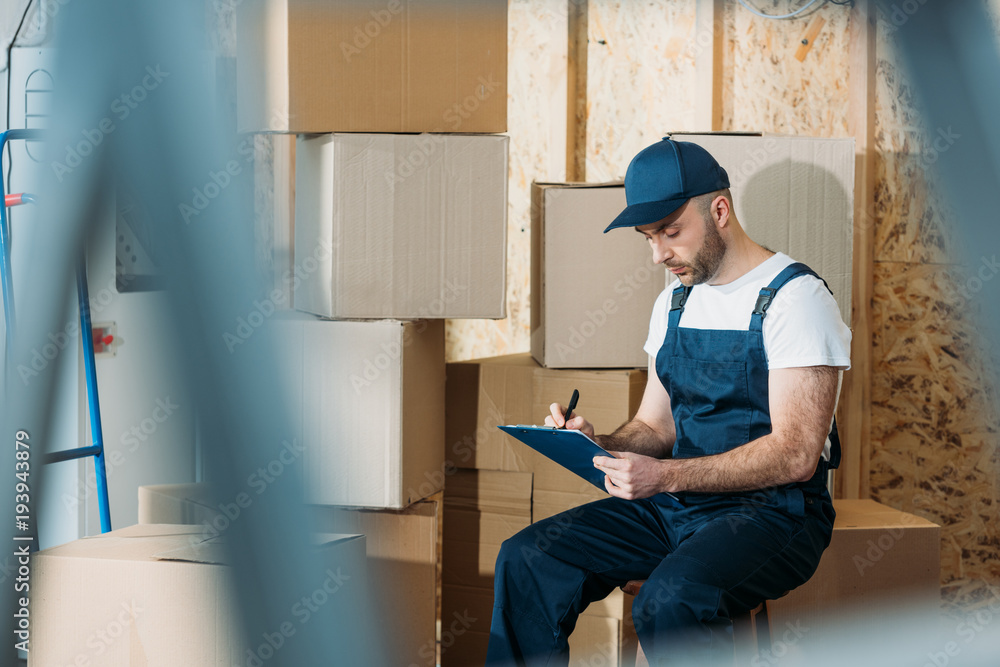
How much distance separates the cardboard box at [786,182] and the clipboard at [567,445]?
67cm

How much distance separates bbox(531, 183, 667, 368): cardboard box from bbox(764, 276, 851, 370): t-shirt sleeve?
1.74 ft

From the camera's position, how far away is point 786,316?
1.43 m

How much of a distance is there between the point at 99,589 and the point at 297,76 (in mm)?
937

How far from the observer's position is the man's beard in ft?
Result: 5.03

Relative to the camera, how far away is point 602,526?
61.3 inches

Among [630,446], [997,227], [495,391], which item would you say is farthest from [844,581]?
[997,227]

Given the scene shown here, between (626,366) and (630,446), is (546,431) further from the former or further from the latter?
(626,366)

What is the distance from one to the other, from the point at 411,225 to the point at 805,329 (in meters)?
0.77

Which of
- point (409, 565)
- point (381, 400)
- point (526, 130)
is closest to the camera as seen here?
point (381, 400)

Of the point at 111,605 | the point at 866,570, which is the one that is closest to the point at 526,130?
the point at 866,570
